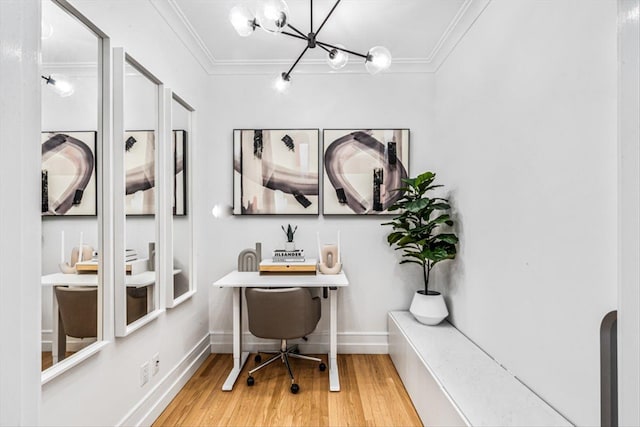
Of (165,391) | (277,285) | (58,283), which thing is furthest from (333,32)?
(165,391)

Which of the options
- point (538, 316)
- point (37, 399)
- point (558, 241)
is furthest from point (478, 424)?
point (37, 399)

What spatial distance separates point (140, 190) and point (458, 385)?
207 cm

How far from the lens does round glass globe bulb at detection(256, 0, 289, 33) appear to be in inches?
58.1

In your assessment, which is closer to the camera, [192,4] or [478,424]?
[478,424]

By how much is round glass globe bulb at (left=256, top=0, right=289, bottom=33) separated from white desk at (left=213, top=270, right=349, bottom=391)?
1688mm

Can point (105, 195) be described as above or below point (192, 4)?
below

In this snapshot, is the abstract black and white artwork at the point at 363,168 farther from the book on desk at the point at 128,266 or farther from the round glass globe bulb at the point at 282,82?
the book on desk at the point at 128,266

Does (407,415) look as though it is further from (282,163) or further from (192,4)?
(192,4)

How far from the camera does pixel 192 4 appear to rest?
227 centimetres

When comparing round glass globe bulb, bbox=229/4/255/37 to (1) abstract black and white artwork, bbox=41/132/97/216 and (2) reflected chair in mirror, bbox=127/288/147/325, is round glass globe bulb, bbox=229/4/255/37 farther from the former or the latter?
(2) reflected chair in mirror, bbox=127/288/147/325

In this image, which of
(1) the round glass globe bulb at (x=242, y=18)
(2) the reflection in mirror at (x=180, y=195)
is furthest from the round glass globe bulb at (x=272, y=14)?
(2) the reflection in mirror at (x=180, y=195)

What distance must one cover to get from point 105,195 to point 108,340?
0.73 m

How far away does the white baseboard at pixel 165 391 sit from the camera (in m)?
1.89

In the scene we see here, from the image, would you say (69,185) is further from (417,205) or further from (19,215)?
(417,205)
